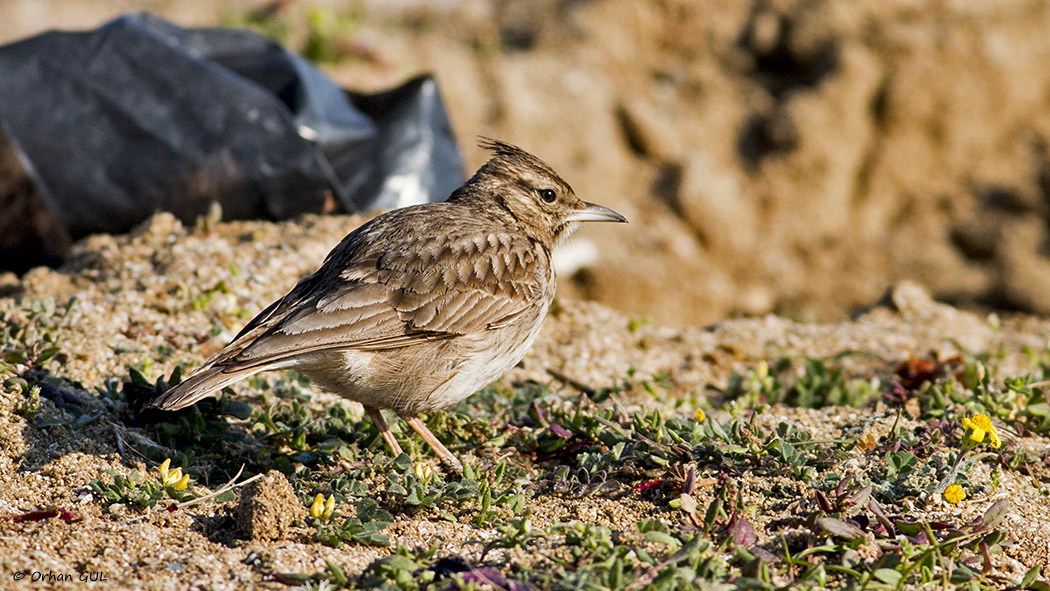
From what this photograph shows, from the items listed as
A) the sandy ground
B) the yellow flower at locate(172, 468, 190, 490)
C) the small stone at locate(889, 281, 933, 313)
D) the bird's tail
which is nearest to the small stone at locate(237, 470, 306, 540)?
the sandy ground

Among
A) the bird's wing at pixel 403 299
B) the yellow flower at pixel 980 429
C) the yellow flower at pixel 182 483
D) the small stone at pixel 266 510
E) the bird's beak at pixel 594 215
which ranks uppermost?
the bird's beak at pixel 594 215

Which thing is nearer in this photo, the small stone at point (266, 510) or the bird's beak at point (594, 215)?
the small stone at point (266, 510)

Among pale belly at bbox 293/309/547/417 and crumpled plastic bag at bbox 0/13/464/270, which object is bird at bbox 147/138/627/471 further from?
crumpled plastic bag at bbox 0/13/464/270

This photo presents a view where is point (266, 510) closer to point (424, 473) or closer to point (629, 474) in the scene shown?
point (424, 473)

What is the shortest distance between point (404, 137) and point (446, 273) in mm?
2807

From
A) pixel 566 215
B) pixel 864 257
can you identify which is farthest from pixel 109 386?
pixel 864 257

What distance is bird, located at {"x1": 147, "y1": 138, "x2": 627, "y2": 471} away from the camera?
13.4ft

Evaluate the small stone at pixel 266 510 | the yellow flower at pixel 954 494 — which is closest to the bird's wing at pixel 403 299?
the small stone at pixel 266 510

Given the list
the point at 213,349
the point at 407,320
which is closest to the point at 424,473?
the point at 407,320

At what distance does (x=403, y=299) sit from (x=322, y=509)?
1034 mm

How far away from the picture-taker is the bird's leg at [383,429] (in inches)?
175

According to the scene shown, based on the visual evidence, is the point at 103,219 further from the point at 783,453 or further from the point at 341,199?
the point at 783,453

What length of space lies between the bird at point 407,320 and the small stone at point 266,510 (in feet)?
1.35

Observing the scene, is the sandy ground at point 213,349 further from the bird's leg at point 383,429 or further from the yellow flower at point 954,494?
the bird's leg at point 383,429
